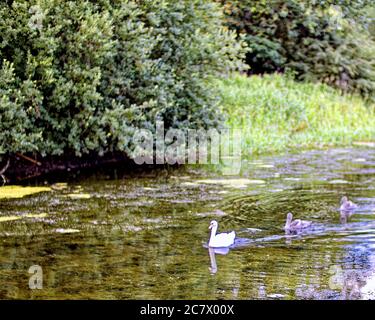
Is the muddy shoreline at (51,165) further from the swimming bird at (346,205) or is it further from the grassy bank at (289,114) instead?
the swimming bird at (346,205)

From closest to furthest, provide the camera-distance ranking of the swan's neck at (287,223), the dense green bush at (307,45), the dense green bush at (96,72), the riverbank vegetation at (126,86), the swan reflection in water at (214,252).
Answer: the swan reflection in water at (214,252), the swan's neck at (287,223), the dense green bush at (96,72), the riverbank vegetation at (126,86), the dense green bush at (307,45)

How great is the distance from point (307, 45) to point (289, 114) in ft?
16.9

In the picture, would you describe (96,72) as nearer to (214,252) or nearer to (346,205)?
(346,205)

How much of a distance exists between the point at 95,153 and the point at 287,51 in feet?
40.1

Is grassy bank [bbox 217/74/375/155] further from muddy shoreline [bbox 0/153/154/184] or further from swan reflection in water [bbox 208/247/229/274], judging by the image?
swan reflection in water [bbox 208/247/229/274]

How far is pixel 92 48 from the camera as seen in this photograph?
14.3 metres

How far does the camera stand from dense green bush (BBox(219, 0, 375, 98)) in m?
26.1

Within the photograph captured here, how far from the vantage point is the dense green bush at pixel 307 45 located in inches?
1028

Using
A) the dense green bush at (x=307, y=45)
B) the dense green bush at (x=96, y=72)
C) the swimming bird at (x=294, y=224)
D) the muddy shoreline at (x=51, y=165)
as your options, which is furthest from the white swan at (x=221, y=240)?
the dense green bush at (x=307, y=45)

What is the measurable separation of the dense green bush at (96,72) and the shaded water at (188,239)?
1.06 m

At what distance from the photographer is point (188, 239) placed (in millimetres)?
10320

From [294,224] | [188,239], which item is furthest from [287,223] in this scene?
[188,239]
